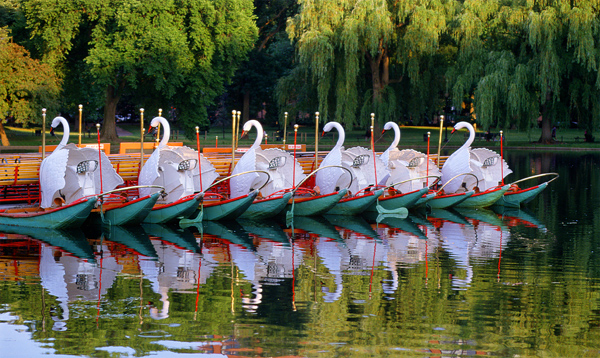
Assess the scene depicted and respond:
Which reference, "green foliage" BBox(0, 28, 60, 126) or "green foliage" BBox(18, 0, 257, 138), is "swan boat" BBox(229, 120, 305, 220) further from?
"green foliage" BBox(0, 28, 60, 126)

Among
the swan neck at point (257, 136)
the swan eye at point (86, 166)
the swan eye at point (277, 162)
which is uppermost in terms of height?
the swan neck at point (257, 136)

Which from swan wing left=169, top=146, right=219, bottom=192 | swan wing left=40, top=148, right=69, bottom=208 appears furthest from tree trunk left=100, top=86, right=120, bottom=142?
swan wing left=40, top=148, right=69, bottom=208

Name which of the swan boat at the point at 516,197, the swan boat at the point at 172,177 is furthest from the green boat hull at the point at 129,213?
the swan boat at the point at 516,197

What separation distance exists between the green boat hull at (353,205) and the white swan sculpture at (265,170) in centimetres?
154

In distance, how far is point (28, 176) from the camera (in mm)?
26484

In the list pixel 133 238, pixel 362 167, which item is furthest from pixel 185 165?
pixel 362 167

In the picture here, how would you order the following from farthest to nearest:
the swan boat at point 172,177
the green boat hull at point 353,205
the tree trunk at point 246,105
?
the tree trunk at point 246,105 < the green boat hull at point 353,205 < the swan boat at point 172,177

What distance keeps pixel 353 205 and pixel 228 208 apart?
4.33 metres

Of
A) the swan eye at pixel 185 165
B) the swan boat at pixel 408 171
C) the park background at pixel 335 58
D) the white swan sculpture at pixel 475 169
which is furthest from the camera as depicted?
the park background at pixel 335 58

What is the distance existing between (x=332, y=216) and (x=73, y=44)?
35389 mm

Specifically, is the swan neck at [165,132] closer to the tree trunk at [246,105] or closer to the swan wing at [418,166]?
the swan wing at [418,166]

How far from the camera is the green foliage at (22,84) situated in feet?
168

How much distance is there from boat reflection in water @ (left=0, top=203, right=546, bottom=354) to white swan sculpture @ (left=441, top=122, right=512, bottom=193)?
313cm

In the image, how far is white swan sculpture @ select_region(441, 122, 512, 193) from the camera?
98.6 feet
